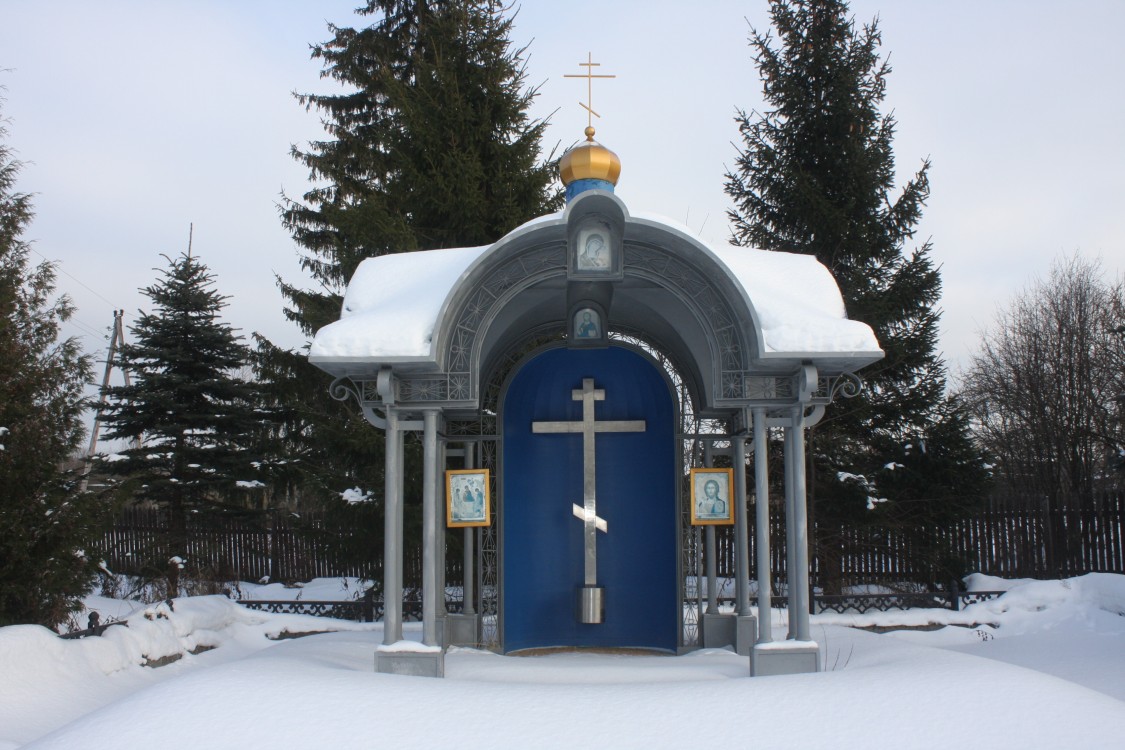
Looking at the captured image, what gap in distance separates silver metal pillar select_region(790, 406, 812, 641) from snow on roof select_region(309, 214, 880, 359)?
75cm

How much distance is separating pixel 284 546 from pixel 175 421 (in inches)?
127

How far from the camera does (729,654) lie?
27.6 ft

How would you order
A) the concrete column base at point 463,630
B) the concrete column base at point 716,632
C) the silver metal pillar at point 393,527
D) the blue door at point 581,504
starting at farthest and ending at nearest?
the blue door at point 581,504
the concrete column base at point 463,630
the concrete column base at point 716,632
the silver metal pillar at point 393,527

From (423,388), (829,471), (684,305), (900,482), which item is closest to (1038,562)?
(900,482)

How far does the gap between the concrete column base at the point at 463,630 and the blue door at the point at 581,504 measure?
0.35 metres

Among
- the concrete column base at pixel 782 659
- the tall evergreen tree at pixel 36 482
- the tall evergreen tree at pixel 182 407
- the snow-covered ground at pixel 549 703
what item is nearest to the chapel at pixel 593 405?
the concrete column base at pixel 782 659

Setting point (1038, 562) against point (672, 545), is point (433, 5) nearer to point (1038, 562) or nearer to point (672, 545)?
point (672, 545)

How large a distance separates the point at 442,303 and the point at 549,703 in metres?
3.28

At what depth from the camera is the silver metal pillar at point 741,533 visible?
8.97 metres

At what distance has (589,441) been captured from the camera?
9.16 metres

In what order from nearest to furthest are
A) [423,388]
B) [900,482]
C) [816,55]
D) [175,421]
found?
[423,388]
[900,482]
[816,55]
[175,421]

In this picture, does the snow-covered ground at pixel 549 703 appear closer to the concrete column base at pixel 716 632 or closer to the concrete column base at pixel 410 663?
the concrete column base at pixel 410 663

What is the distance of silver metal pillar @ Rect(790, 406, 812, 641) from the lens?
723 centimetres

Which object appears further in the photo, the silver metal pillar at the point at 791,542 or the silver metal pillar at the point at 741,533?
the silver metal pillar at the point at 741,533
